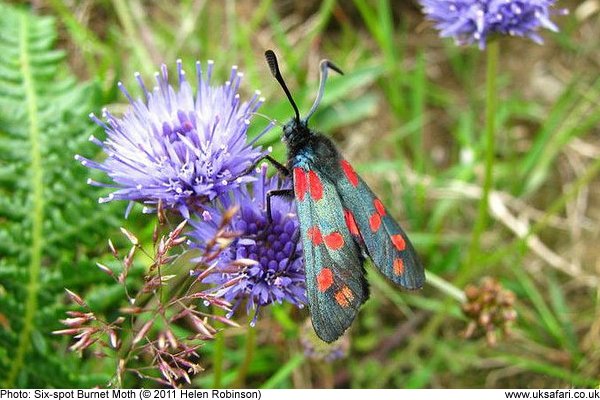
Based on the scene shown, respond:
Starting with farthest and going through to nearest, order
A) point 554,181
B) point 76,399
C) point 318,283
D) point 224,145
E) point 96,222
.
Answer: point 554,181
point 96,222
point 76,399
point 224,145
point 318,283

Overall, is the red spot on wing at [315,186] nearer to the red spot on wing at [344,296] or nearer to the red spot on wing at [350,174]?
the red spot on wing at [350,174]

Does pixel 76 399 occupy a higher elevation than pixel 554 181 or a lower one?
lower

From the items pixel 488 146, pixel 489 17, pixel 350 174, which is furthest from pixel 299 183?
pixel 488 146

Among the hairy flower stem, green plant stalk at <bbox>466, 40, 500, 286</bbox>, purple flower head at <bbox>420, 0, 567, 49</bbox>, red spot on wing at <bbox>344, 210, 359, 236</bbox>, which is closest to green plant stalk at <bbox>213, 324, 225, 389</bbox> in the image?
the hairy flower stem

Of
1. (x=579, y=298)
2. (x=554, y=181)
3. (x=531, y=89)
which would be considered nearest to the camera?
(x=579, y=298)

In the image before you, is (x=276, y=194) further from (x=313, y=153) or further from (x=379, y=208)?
(x=379, y=208)

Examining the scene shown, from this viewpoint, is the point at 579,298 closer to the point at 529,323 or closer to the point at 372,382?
the point at 529,323

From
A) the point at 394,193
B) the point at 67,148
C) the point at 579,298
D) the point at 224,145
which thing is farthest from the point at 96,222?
the point at 579,298
